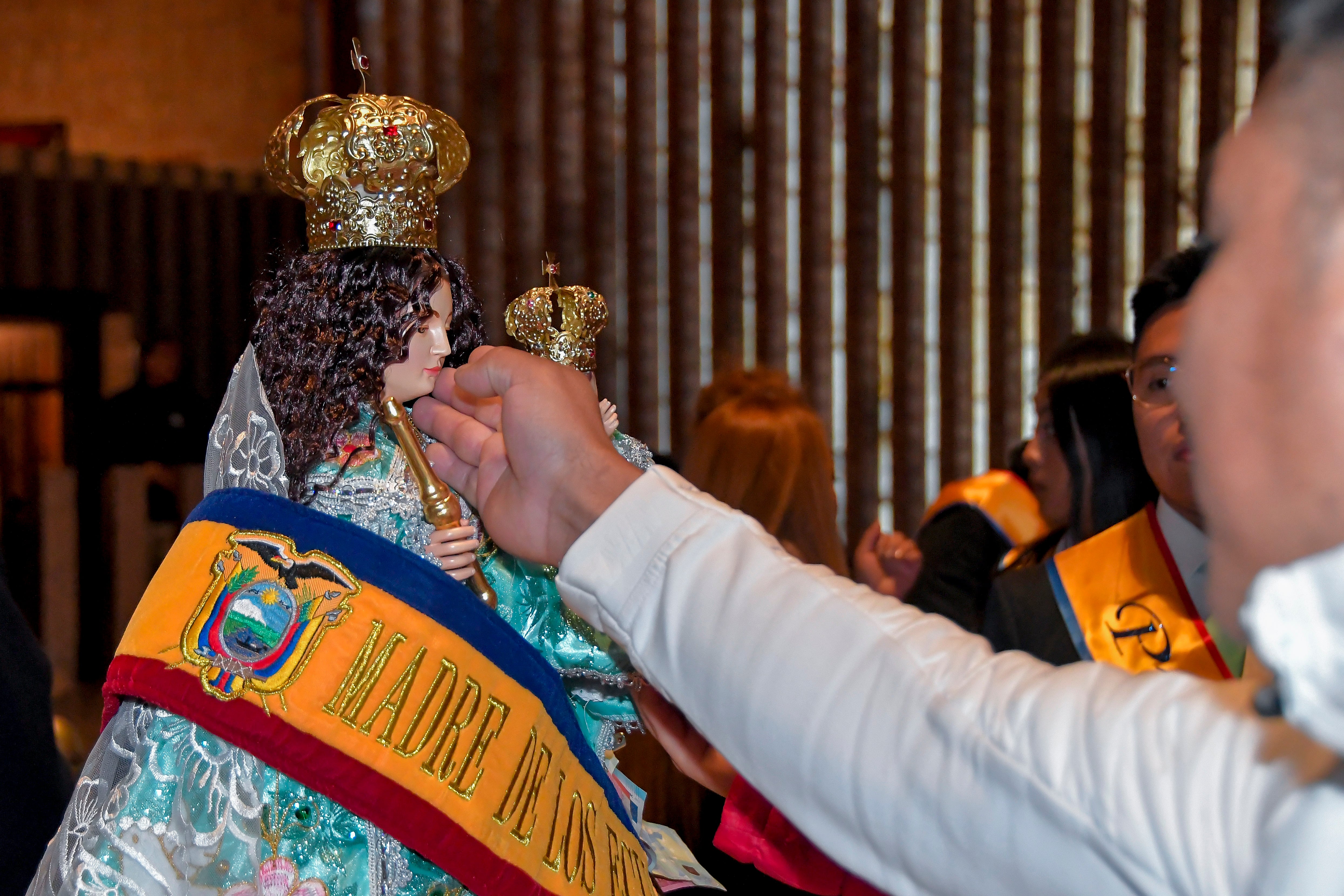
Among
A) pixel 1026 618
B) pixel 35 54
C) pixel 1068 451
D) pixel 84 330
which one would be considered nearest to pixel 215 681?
pixel 1026 618

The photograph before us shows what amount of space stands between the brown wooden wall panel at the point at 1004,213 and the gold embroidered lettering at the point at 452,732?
369 cm

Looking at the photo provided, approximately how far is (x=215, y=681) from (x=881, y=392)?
11.7ft

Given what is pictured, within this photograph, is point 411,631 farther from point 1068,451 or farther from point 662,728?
point 1068,451

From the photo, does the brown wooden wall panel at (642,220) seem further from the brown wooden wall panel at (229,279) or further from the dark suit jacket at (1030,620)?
the dark suit jacket at (1030,620)

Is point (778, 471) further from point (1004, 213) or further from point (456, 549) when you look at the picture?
point (1004, 213)

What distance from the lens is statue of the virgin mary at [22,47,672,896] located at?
1.17m

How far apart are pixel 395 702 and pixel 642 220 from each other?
307 centimetres

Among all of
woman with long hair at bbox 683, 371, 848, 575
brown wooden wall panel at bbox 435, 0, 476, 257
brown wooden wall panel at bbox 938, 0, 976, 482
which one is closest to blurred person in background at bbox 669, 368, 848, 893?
woman with long hair at bbox 683, 371, 848, 575

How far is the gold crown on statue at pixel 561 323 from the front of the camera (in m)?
1.40

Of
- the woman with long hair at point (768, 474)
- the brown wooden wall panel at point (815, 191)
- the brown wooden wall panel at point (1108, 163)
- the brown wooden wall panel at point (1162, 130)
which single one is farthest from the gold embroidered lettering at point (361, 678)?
the brown wooden wall panel at point (1162, 130)

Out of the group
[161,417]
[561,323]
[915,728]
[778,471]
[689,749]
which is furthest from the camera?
[161,417]

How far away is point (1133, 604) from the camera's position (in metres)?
1.52

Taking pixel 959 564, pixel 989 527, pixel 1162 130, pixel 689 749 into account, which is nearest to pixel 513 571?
A: pixel 689 749

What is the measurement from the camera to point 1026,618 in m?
1.56
